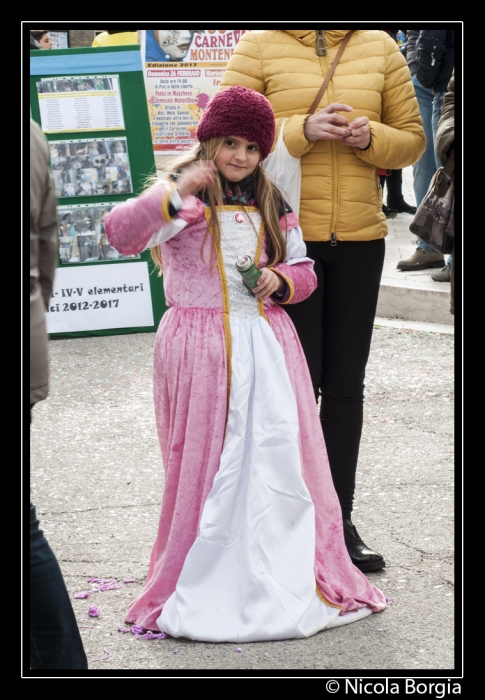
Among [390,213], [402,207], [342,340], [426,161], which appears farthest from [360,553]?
[402,207]

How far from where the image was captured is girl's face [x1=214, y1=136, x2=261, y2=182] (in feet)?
10.6

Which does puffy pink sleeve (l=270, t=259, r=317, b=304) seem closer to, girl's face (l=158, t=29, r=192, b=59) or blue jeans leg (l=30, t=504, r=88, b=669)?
blue jeans leg (l=30, t=504, r=88, b=669)

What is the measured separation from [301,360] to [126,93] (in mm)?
4121

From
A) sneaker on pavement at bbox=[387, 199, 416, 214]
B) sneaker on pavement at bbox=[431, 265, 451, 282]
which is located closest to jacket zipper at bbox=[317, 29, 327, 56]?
sneaker on pavement at bbox=[431, 265, 451, 282]

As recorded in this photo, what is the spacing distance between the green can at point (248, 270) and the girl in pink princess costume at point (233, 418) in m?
0.03

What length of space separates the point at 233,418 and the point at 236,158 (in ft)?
2.74

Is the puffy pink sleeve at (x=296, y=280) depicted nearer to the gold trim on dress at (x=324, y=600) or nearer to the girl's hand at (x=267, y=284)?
the girl's hand at (x=267, y=284)

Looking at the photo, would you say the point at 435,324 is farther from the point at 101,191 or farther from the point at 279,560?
the point at 279,560

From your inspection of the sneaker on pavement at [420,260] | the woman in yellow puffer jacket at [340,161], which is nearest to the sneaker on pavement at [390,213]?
the sneaker on pavement at [420,260]

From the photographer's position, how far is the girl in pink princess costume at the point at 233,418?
3.16 m

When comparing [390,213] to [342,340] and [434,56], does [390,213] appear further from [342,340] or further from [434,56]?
[342,340]

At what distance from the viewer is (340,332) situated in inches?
143

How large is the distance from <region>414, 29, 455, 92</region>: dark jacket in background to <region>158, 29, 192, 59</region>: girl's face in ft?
7.96
